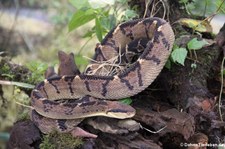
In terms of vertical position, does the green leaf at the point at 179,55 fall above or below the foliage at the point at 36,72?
above

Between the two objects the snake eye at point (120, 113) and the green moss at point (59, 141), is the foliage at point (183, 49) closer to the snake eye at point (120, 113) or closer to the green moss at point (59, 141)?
the snake eye at point (120, 113)

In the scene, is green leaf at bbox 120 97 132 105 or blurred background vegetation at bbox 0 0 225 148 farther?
blurred background vegetation at bbox 0 0 225 148

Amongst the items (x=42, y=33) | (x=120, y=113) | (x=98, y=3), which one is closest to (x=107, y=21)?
(x=98, y=3)

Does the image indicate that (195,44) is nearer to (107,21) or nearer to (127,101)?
(127,101)

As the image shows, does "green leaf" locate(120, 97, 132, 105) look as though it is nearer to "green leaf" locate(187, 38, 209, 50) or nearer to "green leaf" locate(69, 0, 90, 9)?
"green leaf" locate(187, 38, 209, 50)

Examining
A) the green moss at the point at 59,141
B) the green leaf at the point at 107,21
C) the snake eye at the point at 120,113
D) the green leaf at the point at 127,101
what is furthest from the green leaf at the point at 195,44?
the green moss at the point at 59,141

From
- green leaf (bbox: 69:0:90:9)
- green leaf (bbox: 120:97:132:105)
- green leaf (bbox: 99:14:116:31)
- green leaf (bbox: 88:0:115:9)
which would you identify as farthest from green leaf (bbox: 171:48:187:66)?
green leaf (bbox: 69:0:90:9)

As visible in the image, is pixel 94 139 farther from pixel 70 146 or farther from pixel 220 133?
pixel 220 133

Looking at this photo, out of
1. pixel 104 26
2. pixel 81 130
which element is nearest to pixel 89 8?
pixel 104 26
